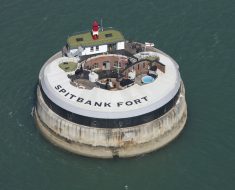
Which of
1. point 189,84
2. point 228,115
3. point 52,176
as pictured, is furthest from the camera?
point 189,84

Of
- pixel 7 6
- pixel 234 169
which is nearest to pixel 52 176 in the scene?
pixel 234 169

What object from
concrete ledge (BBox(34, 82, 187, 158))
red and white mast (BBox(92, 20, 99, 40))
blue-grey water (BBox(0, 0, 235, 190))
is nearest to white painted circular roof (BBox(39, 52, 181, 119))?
concrete ledge (BBox(34, 82, 187, 158))

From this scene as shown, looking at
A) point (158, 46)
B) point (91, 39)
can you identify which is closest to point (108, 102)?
point (91, 39)

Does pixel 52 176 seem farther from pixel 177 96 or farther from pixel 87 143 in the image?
pixel 177 96

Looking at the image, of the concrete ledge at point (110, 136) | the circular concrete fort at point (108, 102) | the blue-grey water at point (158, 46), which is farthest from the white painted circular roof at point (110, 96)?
the blue-grey water at point (158, 46)

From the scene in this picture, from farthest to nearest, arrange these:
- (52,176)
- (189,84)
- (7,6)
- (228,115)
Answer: (7,6)
(189,84)
(228,115)
(52,176)

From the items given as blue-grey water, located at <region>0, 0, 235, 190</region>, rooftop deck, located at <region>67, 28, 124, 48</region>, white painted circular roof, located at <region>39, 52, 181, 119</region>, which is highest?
rooftop deck, located at <region>67, 28, 124, 48</region>

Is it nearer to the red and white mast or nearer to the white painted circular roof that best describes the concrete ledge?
the white painted circular roof
